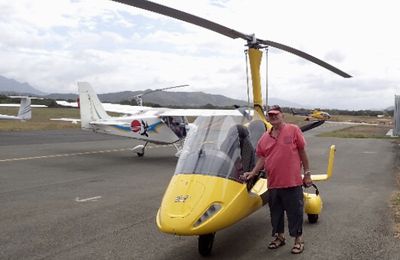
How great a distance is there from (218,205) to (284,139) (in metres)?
1.21

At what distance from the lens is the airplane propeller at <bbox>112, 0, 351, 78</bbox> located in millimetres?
4213

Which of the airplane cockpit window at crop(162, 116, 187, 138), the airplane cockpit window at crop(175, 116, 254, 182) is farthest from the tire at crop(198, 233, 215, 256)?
the airplane cockpit window at crop(162, 116, 187, 138)

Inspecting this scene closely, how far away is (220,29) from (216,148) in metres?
1.51

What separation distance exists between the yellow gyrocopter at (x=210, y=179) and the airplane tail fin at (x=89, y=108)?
1169cm

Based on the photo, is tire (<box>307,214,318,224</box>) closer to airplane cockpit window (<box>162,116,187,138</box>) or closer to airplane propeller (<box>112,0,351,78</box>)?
airplane propeller (<box>112,0,351,78</box>)

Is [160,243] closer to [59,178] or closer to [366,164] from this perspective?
[59,178]

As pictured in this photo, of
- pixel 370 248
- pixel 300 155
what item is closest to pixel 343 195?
pixel 370 248

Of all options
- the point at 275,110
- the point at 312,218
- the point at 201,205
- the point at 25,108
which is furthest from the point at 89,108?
the point at 25,108

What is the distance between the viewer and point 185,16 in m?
4.91

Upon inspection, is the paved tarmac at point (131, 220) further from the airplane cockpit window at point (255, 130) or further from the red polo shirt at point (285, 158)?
the airplane cockpit window at point (255, 130)

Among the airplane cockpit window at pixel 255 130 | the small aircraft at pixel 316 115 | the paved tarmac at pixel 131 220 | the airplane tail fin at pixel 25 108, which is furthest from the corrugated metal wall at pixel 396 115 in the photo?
the airplane tail fin at pixel 25 108

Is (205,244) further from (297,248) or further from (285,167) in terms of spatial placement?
(285,167)

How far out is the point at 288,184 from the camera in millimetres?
5488

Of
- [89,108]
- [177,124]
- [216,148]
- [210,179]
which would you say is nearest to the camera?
[210,179]
